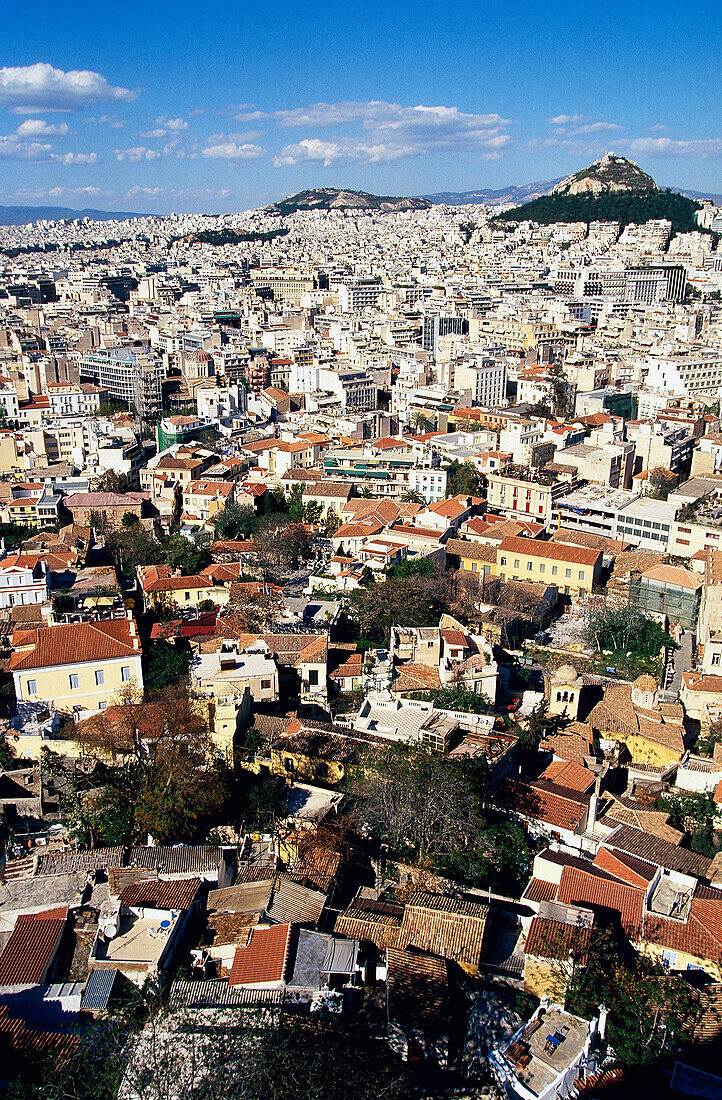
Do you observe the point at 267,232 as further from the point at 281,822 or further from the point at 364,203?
the point at 281,822

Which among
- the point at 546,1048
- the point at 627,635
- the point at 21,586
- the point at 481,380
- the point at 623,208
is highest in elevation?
the point at 623,208

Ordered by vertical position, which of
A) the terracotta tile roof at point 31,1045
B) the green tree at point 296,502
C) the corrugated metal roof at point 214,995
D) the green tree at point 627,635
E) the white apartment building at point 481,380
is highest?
the white apartment building at point 481,380

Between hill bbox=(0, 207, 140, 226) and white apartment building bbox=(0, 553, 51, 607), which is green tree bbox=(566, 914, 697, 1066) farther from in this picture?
hill bbox=(0, 207, 140, 226)

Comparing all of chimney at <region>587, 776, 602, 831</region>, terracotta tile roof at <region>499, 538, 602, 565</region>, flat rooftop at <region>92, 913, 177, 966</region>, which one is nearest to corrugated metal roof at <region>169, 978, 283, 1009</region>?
flat rooftop at <region>92, 913, 177, 966</region>

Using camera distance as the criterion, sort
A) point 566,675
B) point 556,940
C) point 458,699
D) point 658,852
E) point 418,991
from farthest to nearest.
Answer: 1. point 566,675
2. point 458,699
3. point 658,852
4. point 556,940
5. point 418,991

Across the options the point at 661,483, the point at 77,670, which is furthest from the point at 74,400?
the point at 77,670

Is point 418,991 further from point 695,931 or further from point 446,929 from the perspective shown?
point 695,931

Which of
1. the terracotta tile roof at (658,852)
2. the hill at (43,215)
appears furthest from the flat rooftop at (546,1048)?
the hill at (43,215)

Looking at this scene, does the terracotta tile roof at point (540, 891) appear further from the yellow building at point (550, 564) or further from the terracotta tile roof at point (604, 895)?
the yellow building at point (550, 564)
